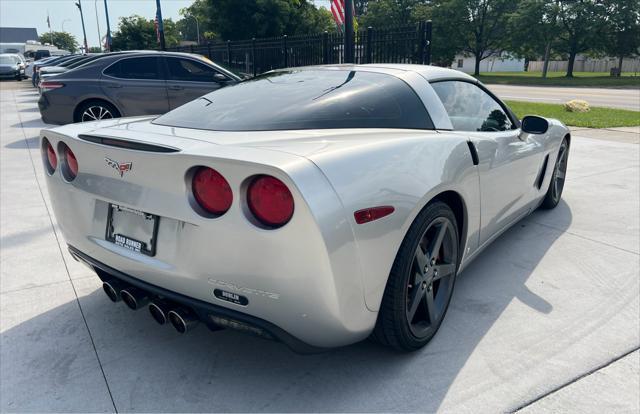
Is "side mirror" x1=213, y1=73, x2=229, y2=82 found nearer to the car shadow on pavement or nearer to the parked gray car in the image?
the parked gray car

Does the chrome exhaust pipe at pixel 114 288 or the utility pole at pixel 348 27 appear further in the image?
the utility pole at pixel 348 27

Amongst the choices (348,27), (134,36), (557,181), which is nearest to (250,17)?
(134,36)

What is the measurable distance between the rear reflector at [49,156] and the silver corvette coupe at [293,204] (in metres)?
0.02

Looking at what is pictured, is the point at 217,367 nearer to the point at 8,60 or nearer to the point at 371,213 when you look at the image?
the point at 371,213

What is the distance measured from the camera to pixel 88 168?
237cm

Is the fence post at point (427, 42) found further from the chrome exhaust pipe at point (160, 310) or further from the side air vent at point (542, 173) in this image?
the chrome exhaust pipe at point (160, 310)

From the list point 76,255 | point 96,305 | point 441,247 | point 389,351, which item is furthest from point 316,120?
point 96,305

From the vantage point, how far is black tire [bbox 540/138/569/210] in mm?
4574

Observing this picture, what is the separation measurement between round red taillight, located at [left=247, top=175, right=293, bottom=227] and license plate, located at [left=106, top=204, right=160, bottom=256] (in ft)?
1.67

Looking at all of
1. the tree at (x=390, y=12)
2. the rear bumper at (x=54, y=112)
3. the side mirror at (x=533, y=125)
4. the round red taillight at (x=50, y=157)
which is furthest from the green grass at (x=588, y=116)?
the tree at (x=390, y=12)

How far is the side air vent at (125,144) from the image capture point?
2.08 metres

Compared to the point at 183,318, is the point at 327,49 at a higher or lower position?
higher

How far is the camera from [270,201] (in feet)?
6.01

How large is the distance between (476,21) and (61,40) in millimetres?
101816
